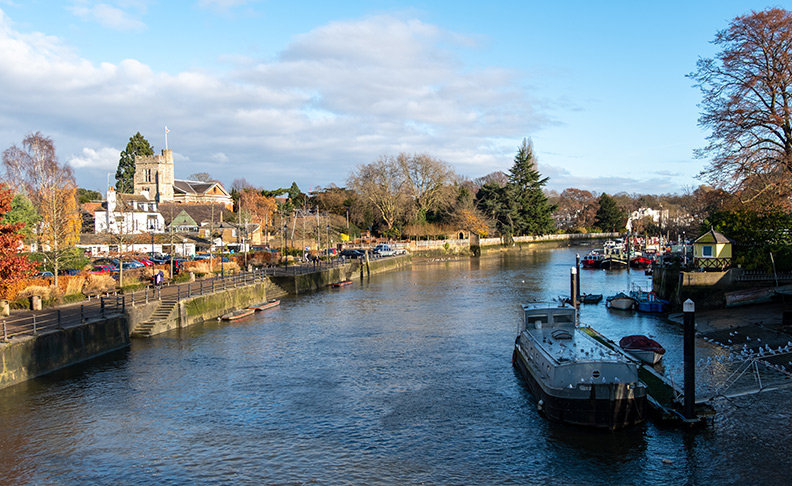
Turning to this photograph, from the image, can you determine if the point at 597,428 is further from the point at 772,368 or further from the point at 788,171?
the point at 788,171

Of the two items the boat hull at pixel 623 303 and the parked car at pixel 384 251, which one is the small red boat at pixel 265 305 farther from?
the parked car at pixel 384 251

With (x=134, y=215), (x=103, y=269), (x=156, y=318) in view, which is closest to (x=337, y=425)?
(x=156, y=318)

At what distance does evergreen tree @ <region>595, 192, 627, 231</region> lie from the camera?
170 metres

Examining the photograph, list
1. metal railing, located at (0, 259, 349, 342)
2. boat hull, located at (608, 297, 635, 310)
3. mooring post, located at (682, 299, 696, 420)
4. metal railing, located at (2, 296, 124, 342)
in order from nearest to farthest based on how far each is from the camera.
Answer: mooring post, located at (682, 299, 696, 420) < metal railing, located at (2, 296, 124, 342) < metal railing, located at (0, 259, 349, 342) < boat hull, located at (608, 297, 635, 310)

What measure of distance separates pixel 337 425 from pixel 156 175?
11534 cm

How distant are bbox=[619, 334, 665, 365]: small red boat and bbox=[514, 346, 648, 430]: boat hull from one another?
326 inches

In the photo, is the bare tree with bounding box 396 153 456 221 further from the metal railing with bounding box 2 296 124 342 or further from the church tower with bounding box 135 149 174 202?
the metal railing with bounding box 2 296 124 342

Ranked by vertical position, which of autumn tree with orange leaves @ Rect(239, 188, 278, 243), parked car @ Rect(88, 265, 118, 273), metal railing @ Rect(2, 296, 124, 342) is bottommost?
metal railing @ Rect(2, 296, 124, 342)

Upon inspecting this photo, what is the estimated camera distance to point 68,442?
20.3 metres

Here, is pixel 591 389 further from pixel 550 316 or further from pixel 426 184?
pixel 426 184

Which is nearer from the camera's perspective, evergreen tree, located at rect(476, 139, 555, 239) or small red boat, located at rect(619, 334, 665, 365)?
small red boat, located at rect(619, 334, 665, 365)

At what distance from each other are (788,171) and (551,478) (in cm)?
2949

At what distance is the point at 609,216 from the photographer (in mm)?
170625

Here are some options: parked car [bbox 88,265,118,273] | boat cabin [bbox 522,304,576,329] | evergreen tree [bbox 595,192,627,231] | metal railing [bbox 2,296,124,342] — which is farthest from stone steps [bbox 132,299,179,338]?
evergreen tree [bbox 595,192,627,231]
